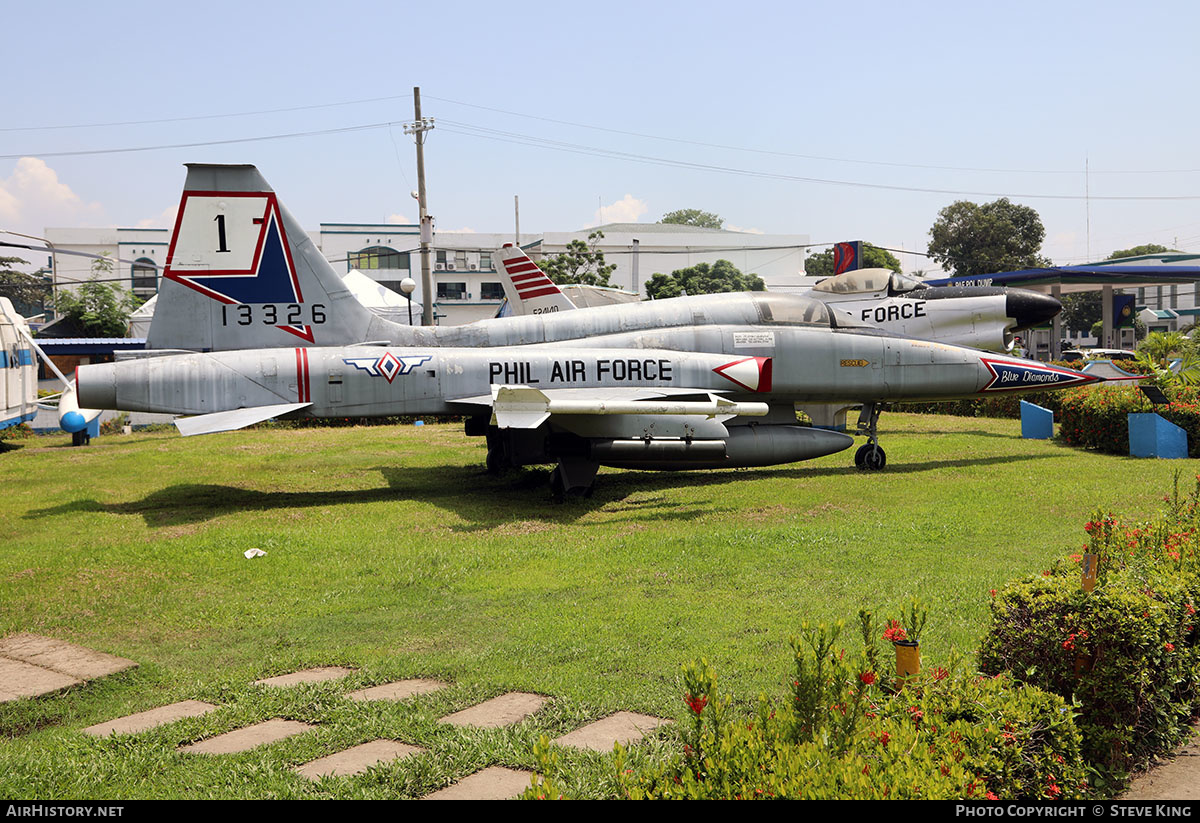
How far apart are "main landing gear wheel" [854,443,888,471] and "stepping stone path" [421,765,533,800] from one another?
12.7m

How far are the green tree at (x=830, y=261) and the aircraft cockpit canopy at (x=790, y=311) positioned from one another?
82934 mm

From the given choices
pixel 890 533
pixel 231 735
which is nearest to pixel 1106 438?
A: pixel 890 533

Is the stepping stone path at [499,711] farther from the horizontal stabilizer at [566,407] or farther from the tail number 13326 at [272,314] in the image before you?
the tail number 13326 at [272,314]

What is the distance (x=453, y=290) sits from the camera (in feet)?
281

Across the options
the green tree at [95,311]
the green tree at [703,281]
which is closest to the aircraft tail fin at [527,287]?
the green tree at [703,281]

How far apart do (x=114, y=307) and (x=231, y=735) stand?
68.8 metres

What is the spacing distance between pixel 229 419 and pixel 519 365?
463cm

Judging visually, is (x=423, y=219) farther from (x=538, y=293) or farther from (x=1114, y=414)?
(x=1114, y=414)

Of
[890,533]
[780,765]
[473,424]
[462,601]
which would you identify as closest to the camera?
[780,765]

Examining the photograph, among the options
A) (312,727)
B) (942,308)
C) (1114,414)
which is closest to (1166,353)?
(1114,414)

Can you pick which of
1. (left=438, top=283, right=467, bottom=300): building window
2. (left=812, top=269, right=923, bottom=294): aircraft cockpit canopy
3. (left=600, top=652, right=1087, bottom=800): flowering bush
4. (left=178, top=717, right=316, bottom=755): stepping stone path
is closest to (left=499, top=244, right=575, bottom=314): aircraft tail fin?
(left=812, top=269, right=923, bottom=294): aircraft cockpit canopy

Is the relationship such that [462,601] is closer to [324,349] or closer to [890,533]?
[890,533]

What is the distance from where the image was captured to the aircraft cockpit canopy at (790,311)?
1605 cm

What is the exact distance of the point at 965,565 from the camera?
8.98 metres
